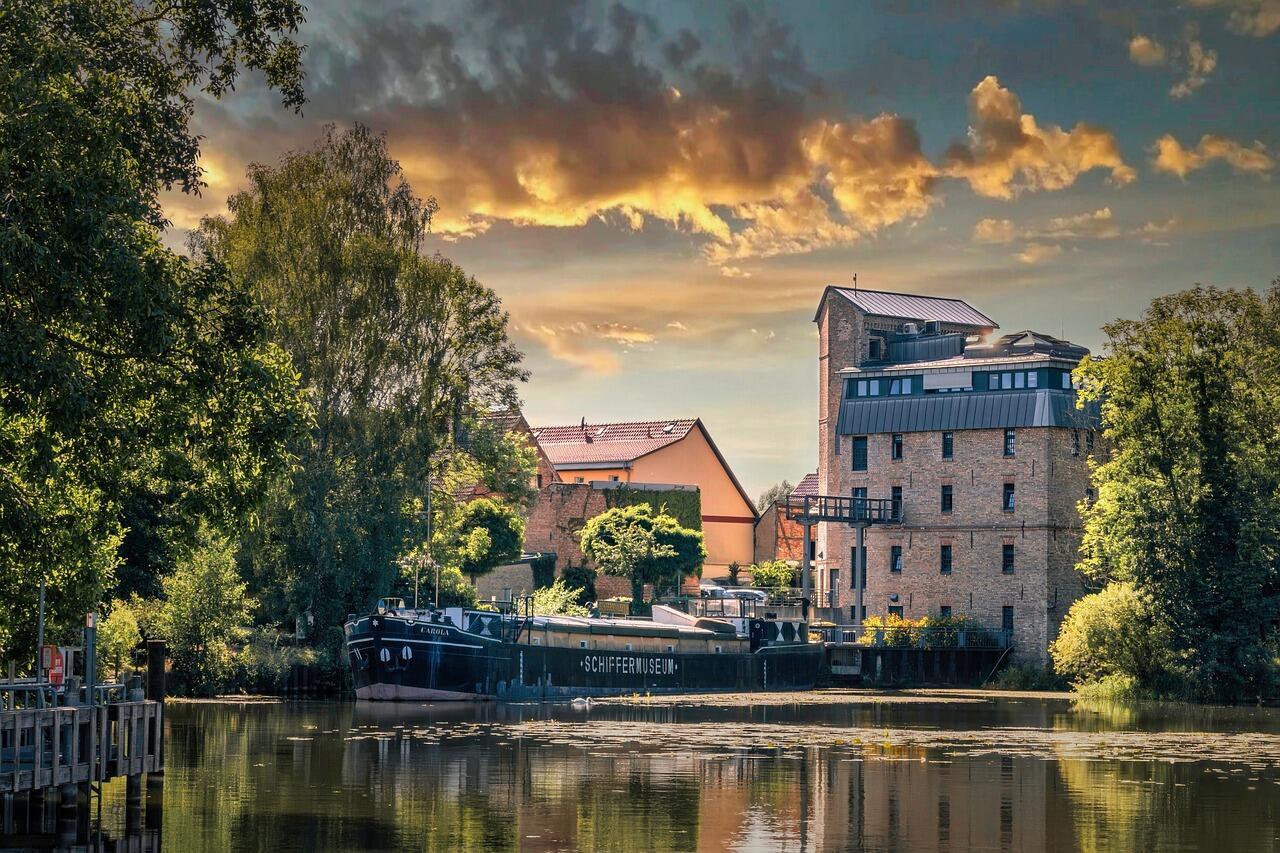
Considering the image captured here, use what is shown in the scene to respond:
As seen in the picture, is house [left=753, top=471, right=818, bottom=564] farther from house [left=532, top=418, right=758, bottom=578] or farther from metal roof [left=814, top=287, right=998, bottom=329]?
metal roof [left=814, top=287, right=998, bottom=329]

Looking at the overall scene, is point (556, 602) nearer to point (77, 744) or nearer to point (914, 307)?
point (914, 307)

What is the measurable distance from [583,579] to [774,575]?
44.9 feet

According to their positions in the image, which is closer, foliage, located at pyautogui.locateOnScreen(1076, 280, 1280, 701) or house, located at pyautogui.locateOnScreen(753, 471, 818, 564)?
foliage, located at pyautogui.locateOnScreen(1076, 280, 1280, 701)

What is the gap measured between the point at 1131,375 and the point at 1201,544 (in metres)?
6.37

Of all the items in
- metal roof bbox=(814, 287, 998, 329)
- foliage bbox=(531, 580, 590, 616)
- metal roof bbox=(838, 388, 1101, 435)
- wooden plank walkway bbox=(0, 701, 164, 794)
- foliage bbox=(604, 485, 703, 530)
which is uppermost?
metal roof bbox=(814, 287, 998, 329)

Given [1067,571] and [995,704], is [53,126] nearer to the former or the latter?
[995,704]

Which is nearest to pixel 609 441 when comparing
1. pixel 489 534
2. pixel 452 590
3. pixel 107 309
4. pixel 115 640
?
pixel 489 534

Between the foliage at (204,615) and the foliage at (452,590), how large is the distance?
11539 millimetres

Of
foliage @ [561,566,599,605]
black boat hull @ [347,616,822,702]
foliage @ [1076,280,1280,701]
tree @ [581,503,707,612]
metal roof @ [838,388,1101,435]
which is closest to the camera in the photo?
black boat hull @ [347,616,822,702]

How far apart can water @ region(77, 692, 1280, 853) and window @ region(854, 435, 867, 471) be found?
34.4 m

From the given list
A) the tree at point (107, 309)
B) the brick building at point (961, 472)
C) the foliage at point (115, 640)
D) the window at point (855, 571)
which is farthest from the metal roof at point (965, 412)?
the tree at point (107, 309)

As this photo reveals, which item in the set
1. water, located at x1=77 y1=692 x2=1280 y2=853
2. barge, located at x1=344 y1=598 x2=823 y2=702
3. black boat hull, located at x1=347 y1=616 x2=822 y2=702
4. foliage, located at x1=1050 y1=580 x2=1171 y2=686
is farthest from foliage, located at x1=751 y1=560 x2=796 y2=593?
water, located at x1=77 y1=692 x2=1280 y2=853

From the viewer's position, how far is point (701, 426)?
12019 cm

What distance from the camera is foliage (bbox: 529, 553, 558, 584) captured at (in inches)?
3804
